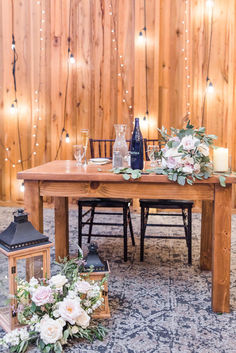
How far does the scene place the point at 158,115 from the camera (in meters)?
4.14

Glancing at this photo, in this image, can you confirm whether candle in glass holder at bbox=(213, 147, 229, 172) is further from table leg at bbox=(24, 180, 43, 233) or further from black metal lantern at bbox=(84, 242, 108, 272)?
table leg at bbox=(24, 180, 43, 233)

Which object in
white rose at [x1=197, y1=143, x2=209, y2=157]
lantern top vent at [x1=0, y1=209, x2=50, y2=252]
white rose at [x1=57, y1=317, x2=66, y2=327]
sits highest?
white rose at [x1=197, y1=143, x2=209, y2=157]

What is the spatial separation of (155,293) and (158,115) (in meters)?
2.46

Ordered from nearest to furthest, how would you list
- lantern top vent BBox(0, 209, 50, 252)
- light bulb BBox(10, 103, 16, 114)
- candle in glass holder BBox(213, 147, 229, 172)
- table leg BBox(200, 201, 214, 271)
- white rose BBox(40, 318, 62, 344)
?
white rose BBox(40, 318, 62, 344) → lantern top vent BBox(0, 209, 50, 252) → candle in glass holder BBox(213, 147, 229, 172) → table leg BBox(200, 201, 214, 271) → light bulb BBox(10, 103, 16, 114)

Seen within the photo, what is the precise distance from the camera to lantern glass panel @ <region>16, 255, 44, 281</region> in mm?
1639

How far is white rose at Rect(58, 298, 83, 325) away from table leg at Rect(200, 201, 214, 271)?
116cm

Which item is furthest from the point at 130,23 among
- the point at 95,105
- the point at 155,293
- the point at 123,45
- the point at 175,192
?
the point at 155,293

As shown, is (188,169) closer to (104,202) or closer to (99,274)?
(99,274)

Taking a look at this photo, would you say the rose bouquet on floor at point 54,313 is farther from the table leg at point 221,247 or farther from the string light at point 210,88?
the string light at point 210,88

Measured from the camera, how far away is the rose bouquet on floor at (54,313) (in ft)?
4.97

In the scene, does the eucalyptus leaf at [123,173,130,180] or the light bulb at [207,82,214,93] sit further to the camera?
the light bulb at [207,82,214,93]

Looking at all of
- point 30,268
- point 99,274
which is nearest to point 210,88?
point 99,274

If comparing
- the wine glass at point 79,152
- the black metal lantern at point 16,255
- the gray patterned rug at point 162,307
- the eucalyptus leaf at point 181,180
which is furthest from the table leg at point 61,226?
the eucalyptus leaf at point 181,180

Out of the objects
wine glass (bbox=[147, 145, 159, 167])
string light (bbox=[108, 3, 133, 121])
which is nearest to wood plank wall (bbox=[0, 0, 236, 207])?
string light (bbox=[108, 3, 133, 121])
